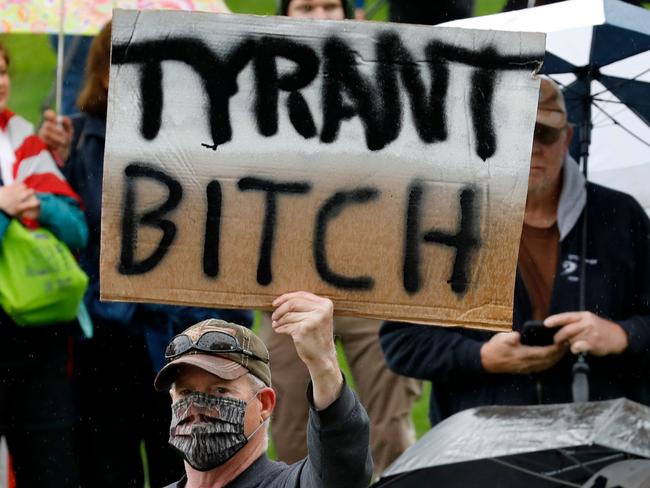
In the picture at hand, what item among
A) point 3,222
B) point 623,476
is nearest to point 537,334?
point 623,476

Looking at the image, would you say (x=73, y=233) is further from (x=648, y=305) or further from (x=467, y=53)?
(x=467, y=53)

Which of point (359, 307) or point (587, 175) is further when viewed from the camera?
point (587, 175)

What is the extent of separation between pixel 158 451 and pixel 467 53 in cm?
275

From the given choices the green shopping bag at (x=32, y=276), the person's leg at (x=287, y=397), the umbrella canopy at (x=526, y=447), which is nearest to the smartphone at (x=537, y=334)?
the umbrella canopy at (x=526, y=447)

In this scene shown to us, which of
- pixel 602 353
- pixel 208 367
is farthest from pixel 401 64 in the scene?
pixel 602 353

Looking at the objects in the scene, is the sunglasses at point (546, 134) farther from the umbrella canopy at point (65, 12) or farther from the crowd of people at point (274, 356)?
the umbrella canopy at point (65, 12)

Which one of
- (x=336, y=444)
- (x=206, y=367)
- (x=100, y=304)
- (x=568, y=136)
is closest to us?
(x=336, y=444)

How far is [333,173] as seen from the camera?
419 cm

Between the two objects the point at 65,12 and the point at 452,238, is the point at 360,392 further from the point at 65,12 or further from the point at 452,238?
the point at 452,238

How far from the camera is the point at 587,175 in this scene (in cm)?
590

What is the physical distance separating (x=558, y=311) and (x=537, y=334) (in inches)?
4.4

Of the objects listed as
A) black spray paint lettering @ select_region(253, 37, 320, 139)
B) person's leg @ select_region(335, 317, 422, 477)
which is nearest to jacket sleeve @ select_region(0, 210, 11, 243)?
person's leg @ select_region(335, 317, 422, 477)

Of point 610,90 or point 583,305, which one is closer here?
point 583,305

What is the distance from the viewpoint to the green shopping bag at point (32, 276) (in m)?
6.05
